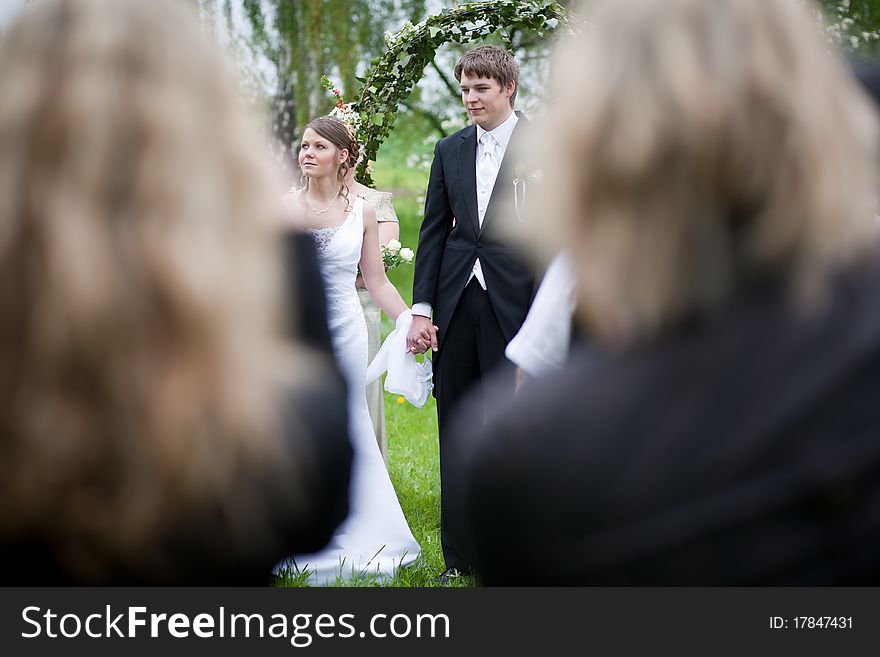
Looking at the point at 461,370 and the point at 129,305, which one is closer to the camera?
the point at 129,305

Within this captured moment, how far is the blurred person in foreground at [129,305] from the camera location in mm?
1092

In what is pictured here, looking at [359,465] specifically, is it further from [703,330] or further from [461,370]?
[703,330]

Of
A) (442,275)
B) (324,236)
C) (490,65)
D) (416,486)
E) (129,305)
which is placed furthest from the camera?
(416,486)

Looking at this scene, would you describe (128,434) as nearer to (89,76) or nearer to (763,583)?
(89,76)

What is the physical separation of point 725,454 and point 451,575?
10.9 feet

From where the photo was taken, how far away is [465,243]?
431 cm

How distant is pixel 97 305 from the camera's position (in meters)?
1.07

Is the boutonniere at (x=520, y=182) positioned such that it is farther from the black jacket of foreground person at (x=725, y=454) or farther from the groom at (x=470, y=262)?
the black jacket of foreground person at (x=725, y=454)

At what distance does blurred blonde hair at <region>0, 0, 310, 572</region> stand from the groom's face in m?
3.23

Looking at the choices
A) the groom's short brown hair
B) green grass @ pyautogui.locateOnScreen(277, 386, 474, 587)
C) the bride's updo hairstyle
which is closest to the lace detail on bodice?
the bride's updo hairstyle

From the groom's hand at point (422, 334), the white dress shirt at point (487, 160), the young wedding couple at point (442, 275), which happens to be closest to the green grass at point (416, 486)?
the young wedding couple at point (442, 275)

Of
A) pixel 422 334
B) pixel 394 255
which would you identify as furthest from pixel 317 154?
pixel 422 334
